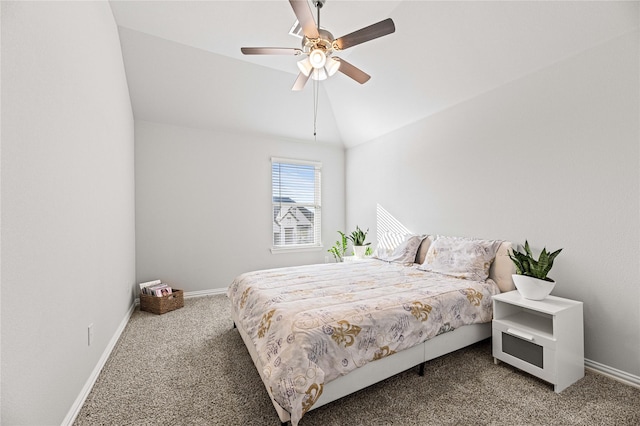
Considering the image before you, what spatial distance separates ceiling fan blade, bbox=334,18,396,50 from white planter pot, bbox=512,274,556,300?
2.14 meters

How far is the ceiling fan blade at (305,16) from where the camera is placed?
1.81m

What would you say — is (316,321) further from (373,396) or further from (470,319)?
(470,319)

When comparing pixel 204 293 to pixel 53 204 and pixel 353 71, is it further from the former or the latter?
pixel 353 71

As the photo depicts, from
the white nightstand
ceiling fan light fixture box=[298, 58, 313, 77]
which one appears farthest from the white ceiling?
the white nightstand

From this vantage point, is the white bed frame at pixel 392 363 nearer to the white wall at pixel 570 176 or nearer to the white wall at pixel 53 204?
the white wall at pixel 570 176

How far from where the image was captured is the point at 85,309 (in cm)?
188

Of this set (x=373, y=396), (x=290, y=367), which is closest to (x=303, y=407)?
(x=290, y=367)

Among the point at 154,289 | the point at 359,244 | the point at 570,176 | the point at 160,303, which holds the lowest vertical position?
the point at 160,303

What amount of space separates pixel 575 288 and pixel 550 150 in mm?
1206

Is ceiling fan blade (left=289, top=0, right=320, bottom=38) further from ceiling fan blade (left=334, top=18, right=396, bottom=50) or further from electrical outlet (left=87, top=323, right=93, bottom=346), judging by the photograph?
electrical outlet (left=87, top=323, right=93, bottom=346)

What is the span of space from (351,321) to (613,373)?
A: 2.10 meters

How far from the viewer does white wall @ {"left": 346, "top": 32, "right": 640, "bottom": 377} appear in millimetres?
2059

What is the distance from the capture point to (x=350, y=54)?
347cm

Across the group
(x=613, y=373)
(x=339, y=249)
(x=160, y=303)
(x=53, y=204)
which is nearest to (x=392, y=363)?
(x=613, y=373)
